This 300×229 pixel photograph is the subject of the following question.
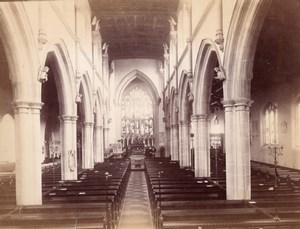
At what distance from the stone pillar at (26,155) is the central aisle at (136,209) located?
259cm

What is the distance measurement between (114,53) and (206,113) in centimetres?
1793

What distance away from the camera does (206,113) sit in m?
15.2

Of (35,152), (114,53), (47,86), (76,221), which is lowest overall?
(76,221)

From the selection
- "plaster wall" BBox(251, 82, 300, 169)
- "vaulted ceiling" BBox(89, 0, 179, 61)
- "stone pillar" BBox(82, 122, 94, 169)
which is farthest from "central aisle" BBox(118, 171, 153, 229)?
"vaulted ceiling" BBox(89, 0, 179, 61)

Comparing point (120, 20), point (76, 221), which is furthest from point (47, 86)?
point (76, 221)

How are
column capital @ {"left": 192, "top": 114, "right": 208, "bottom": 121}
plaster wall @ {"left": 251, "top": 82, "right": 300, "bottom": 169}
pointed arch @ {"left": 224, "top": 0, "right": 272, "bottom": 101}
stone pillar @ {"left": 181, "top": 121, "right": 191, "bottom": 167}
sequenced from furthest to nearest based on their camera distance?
stone pillar @ {"left": 181, "top": 121, "right": 191, "bottom": 167}, plaster wall @ {"left": 251, "top": 82, "right": 300, "bottom": 169}, column capital @ {"left": 192, "top": 114, "right": 208, "bottom": 121}, pointed arch @ {"left": 224, "top": 0, "right": 272, "bottom": 101}

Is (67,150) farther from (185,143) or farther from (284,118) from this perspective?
(284,118)

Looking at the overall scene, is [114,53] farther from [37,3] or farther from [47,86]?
[37,3]

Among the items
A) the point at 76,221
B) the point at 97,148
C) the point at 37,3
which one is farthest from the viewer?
the point at 97,148

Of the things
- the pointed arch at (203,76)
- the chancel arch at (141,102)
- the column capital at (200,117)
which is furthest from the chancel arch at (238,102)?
the chancel arch at (141,102)

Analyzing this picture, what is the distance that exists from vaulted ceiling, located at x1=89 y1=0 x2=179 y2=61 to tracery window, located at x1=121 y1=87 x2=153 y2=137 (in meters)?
5.82

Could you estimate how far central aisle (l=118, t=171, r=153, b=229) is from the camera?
34.4 feet

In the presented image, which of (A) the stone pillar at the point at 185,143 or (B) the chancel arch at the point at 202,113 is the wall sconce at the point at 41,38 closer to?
(B) the chancel arch at the point at 202,113

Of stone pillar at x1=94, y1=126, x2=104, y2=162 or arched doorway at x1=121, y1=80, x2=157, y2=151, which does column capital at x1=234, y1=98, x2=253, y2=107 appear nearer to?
stone pillar at x1=94, y1=126, x2=104, y2=162
